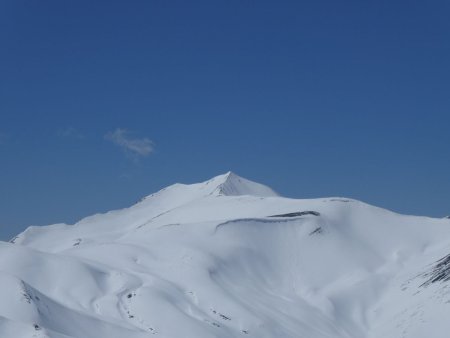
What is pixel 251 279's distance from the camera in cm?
6906

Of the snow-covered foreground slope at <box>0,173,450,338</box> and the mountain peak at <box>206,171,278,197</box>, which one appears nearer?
the snow-covered foreground slope at <box>0,173,450,338</box>

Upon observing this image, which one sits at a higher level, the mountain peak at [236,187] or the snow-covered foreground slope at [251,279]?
the mountain peak at [236,187]

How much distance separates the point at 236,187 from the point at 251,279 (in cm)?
7411

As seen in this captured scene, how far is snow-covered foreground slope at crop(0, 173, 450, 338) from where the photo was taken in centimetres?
4681

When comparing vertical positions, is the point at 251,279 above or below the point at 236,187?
below

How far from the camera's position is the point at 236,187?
142750 millimetres

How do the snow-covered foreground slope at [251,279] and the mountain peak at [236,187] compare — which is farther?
the mountain peak at [236,187]

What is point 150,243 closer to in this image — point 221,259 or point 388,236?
point 221,259

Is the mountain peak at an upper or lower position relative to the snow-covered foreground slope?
upper

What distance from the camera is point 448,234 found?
87938 mm

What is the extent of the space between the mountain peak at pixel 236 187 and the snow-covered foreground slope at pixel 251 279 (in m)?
28.9

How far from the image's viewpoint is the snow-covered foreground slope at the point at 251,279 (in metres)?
46.8

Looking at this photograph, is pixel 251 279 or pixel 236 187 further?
pixel 236 187

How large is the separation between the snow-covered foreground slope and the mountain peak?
94.7 ft
